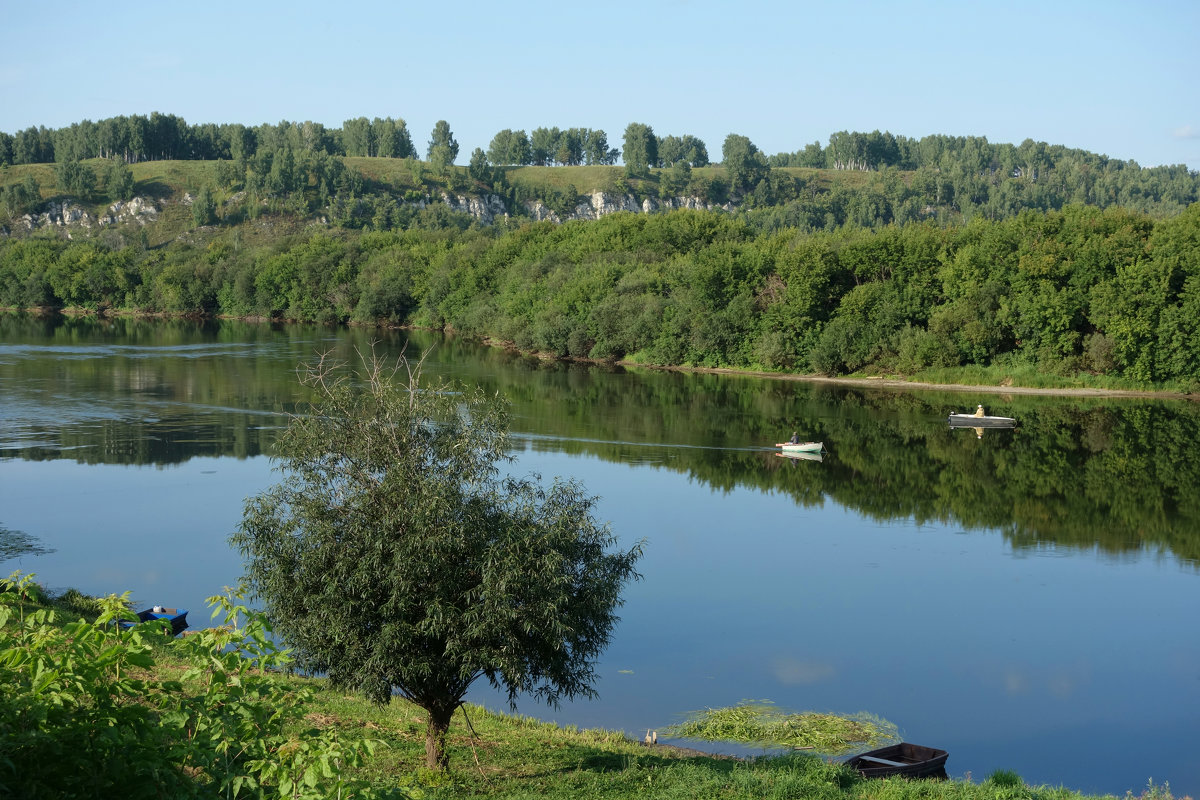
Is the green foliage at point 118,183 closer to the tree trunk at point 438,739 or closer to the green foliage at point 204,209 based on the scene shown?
the green foliage at point 204,209

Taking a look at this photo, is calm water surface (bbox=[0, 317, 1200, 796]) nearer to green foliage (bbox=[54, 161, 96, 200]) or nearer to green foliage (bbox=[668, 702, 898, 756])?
green foliage (bbox=[668, 702, 898, 756])

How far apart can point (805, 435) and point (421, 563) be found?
4122 cm

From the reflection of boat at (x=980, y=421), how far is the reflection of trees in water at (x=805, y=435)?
746 millimetres

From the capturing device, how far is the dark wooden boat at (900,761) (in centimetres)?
1681

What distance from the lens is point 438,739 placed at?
15867 millimetres

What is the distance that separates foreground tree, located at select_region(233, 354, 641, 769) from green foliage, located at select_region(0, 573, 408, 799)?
285 inches

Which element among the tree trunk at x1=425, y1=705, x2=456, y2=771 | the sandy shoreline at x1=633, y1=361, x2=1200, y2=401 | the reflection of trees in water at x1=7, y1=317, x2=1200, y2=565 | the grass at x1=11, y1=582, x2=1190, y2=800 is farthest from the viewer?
the sandy shoreline at x1=633, y1=361, x2=1200, y2=401

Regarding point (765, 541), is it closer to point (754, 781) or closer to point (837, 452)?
point (837, 452)

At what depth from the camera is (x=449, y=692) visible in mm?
16094

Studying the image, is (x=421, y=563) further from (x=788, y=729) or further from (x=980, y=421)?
(x=980, y=421)

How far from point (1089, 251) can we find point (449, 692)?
6791 centimetres

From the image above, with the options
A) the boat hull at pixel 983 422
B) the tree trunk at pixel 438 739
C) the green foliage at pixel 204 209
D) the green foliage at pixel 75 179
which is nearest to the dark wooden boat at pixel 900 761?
the tree trunk at pixel 438 739

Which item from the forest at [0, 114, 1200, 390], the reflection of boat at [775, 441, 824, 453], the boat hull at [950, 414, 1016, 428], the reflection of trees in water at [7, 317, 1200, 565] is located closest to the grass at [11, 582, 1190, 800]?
the reflection of trees in water at [7, 317, 1200, 565]

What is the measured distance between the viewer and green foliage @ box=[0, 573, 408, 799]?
21.3 ft
